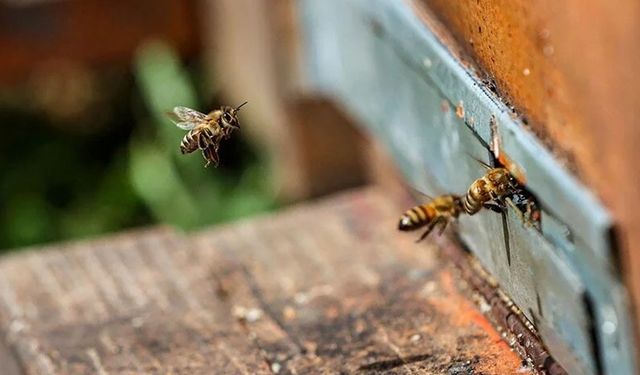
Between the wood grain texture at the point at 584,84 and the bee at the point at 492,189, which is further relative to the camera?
the bee at the point at 492,189

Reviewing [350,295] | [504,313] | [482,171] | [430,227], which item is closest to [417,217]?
[430,227]

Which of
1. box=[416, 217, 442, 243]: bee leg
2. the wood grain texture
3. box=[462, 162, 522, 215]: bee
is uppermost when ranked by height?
the wood grain texture

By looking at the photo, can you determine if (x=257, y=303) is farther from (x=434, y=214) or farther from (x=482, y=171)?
(x=482, y=171)

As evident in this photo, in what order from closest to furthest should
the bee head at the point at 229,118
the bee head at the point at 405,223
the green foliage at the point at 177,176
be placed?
the bee head at the point at 405,223 < the bee head at the point at 229,118 < the green foliage at the point at 177,176

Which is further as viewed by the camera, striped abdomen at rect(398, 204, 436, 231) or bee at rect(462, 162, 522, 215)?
striped abdomen at rect(398, 204, 436, 231)

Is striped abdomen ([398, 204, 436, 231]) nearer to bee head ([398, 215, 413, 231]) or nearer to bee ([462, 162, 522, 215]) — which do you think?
bee head ([398, 215, 413, 231])

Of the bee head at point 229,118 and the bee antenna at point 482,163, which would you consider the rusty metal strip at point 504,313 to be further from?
the bee head at point 229,118

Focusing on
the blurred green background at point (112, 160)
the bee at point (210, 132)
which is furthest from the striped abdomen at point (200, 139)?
the blurred green background at point (112, 160)

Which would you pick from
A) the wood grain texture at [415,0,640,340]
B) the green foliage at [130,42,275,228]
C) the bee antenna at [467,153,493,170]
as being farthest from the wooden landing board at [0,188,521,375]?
the green foliage at [130,42,275,228]
